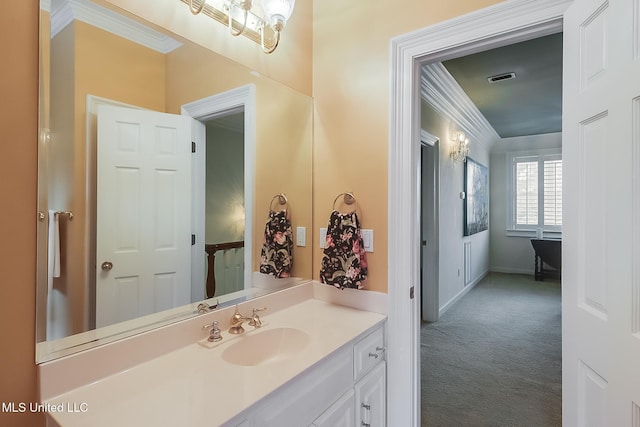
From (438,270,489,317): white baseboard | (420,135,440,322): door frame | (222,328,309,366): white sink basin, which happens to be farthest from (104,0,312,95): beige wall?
(438,270,489,317): white baseboard

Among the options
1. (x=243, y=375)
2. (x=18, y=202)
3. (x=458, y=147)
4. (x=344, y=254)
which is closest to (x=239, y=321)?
(x=243, y=375)

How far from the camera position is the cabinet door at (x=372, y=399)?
4.45 ft

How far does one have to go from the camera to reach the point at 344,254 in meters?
1.65

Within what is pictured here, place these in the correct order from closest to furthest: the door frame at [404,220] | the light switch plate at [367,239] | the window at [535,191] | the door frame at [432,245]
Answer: the door frame at [404,220] → the light switch plate at [367,239] → the door frame at [432,245] → the window at [535,191]

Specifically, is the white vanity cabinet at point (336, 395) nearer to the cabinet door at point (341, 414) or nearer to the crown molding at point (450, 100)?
the cabinet door at point (341, 414)

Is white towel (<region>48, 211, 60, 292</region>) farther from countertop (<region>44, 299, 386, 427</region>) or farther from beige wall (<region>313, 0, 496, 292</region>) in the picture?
beige wall (<region>313, 0, 496, 292</region>)

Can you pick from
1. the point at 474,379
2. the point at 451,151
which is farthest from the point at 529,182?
the point at 474,379

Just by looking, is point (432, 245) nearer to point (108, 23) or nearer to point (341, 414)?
point (341, 414)

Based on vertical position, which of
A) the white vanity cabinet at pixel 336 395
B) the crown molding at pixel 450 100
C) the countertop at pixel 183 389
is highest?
the crown molding at pixel 450 100

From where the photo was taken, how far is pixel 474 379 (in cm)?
245

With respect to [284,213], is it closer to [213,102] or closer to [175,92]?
[213,102]

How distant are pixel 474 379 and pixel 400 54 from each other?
2.33 m

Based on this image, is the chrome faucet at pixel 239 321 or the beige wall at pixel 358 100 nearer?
the chrome faucet at pixel 239 321

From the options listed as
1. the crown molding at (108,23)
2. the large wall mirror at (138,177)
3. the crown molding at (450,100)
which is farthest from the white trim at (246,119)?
the crown molding at (450,100)
